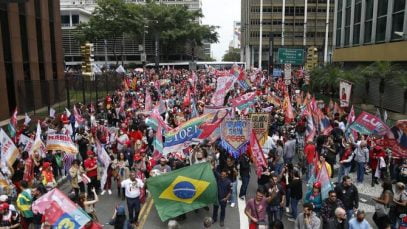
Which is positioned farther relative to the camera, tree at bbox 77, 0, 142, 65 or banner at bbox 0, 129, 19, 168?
tree at bbox 77, 0, 142, 65

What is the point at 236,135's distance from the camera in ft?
37.3

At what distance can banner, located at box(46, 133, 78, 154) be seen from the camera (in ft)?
38.1

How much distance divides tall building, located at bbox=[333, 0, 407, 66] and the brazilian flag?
18844 mm

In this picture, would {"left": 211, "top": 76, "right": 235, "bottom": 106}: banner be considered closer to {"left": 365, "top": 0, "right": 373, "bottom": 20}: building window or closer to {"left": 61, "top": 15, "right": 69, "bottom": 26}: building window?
{"left": 365, "top": 0, "right": 373, "bottom": 20}: building window

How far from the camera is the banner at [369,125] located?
11.7m

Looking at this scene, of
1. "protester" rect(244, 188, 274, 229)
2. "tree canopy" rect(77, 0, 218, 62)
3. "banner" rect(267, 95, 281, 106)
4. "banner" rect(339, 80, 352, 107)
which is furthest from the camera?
"tree canopy" rect(77, 0, 218, 62)

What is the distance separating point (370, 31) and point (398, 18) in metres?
5.64

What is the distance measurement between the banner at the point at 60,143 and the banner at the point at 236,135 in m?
4.21

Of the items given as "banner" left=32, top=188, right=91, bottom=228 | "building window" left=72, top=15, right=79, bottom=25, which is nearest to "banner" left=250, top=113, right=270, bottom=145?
"banner" left=32, top=188, right=91, bottom=228

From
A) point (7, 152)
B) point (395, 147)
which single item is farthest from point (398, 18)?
point (7, 152)

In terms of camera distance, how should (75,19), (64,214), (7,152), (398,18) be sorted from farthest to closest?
(75,19), (398,18), (7,152), (64,214)

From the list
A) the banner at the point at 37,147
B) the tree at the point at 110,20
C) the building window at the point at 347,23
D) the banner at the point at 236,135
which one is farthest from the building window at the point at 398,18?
the tree at the point at 110,20

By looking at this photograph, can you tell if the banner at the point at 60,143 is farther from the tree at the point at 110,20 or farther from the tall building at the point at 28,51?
the tree at the point at 110,20

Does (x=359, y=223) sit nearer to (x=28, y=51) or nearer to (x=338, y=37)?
(x=28, y=51)
